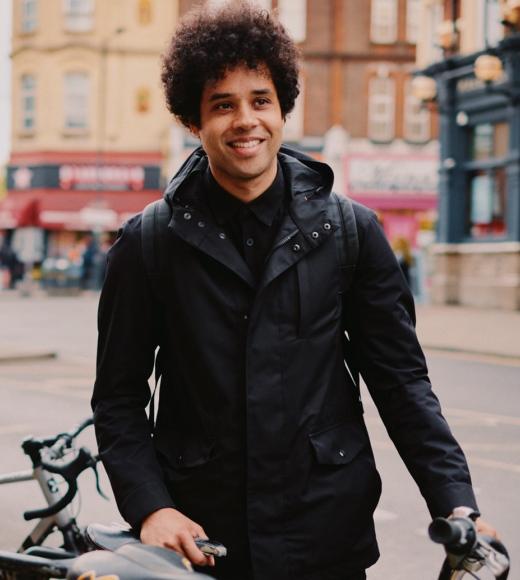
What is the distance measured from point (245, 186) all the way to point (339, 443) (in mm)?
563

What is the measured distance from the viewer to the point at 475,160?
78.2 ft

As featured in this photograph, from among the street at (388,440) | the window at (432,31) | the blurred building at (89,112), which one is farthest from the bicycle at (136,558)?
the blurred building at (89,112)

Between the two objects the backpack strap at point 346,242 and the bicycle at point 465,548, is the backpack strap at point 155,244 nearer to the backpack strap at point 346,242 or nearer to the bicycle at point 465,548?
the backpack strap at point 346,242

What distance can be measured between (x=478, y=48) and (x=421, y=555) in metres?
19.8

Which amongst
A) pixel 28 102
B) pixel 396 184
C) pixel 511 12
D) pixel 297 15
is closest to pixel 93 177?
pixel 28 102

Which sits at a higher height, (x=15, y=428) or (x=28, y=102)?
(x=28, y=102)

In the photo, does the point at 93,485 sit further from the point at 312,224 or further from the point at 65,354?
the point at 65,354

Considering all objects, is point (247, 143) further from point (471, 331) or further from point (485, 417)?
point (471, 331)

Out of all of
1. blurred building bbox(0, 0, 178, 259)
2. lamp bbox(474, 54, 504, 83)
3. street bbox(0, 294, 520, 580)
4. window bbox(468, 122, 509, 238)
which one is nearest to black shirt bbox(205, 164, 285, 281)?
street bbox(0, 294, 520, 580)

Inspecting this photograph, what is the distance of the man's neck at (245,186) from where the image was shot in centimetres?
222

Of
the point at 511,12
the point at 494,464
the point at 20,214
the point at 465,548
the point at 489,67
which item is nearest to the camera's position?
the point at 465,548

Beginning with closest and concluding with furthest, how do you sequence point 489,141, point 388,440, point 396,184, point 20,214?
1. point 388,440
2. point 489,141
3. point 396,184
4. point 20,214

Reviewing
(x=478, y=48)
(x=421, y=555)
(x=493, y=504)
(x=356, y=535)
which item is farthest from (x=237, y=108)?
(x=478, y=48)

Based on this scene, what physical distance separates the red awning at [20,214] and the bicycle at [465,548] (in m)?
38.6
